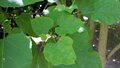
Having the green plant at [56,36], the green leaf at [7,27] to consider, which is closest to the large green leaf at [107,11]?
the green plant at [56,36]

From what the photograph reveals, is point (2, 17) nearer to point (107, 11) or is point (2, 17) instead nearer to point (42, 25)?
point (42, 25)

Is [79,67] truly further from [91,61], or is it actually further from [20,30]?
[20,30]

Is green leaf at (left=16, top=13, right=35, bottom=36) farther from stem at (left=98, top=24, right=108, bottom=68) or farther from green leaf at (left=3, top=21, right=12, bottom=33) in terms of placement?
stem at (left=98, top=24, right=108, bottom=68)

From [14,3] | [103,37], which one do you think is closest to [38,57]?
[14,3]

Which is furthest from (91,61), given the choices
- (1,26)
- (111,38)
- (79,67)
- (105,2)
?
(111,38)

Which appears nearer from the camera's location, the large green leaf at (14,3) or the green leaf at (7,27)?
the large green leaf at (14,3)

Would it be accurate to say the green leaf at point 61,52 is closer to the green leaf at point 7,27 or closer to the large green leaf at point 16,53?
the large green leaf at point 16,53
